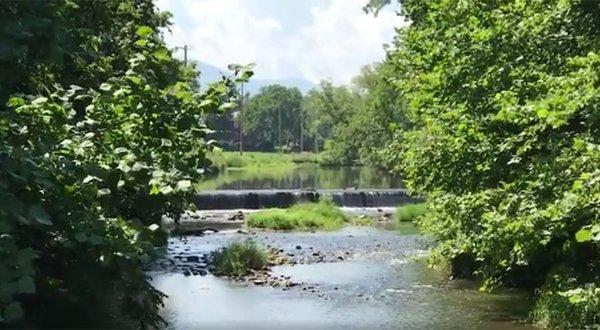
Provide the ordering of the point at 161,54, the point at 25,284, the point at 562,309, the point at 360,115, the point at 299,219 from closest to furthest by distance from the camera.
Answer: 1. the point at 25,284
2. the point at 161,54
3. the point at 562,309
4. the point at 299,219
5. the point at 360,115

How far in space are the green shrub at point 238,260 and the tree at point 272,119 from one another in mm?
88540

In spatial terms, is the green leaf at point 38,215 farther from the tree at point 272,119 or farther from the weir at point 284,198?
the tree at point 272,119

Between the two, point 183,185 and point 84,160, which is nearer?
point 183,185

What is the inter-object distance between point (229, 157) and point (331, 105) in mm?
11257

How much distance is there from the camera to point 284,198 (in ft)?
121

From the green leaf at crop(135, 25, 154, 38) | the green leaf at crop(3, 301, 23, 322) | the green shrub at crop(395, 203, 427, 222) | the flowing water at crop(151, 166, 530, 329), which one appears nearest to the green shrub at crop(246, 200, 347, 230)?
the green shrub at crop(395, 203, 427, 222)

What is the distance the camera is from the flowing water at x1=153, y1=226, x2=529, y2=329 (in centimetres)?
1292

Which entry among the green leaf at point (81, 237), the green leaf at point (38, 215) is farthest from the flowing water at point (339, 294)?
the green leaf at point (38, 215)

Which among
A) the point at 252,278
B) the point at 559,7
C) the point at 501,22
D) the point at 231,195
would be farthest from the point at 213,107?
the point at 231,195

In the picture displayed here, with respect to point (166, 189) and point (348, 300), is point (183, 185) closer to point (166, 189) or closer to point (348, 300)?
point (166, 189)

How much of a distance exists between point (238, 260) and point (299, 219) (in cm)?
1110

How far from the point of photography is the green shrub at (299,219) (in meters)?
29.7

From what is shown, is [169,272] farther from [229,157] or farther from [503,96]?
A: [229,157]

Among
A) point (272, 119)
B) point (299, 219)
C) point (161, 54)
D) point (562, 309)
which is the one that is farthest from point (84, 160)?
point (272, 119)
